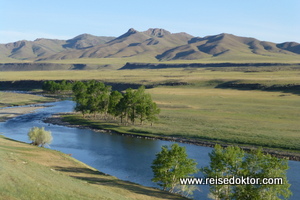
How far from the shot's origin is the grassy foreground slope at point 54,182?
31397mm

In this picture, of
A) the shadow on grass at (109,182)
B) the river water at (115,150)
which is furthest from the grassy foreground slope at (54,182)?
the river water at (115,150)

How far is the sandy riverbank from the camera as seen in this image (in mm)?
114950

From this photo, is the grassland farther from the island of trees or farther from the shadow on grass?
the shadow on grass

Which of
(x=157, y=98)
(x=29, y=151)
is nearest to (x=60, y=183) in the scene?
(x=29, y=151)

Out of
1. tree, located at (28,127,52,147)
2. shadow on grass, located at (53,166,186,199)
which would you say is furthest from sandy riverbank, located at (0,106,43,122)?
shadow on grass, located at (53,166,186,199)

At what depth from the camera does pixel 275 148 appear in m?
69.5

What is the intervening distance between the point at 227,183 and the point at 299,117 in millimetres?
65578

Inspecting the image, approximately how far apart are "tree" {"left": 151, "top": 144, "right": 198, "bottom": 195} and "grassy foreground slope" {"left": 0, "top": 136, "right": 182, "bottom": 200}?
180 cm

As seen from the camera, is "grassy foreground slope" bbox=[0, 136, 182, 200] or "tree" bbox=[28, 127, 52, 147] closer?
"grassy foreground slope" bbox=[0, 136, 182, 200]

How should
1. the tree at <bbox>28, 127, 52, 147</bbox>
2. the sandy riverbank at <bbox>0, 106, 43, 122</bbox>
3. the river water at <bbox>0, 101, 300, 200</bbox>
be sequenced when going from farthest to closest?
the sandy riverbank at <bbox>0, 106, 43, 122</bbox> < the tree at <bbox>28, 127, 52, 147</bbox> < the river water at <bbox>0, 101, 300, 200</bbox>

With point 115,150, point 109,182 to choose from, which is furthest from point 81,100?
point 109,182

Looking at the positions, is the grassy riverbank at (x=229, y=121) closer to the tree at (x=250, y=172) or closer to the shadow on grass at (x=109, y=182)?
the tree at (x=250, y=172)

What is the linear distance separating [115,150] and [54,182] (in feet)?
116

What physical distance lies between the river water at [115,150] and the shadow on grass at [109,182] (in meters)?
4.01
